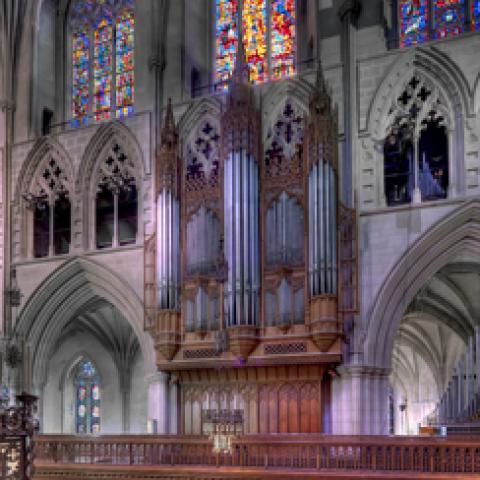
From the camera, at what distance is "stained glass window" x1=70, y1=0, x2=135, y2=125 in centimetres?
2644

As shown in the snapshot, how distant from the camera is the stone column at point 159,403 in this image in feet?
73.3

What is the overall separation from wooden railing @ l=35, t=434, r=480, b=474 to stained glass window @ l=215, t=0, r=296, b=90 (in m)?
10.0

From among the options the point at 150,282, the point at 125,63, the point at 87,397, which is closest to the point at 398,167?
the point at 150,282

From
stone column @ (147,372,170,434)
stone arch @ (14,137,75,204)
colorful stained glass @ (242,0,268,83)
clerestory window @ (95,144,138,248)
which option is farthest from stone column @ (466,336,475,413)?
stone arch @ (14,137,75,204)

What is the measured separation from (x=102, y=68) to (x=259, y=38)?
475 cm

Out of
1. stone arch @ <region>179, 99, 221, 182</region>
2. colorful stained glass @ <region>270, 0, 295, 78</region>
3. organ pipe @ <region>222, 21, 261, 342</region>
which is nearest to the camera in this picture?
organ pipe @ <region>222, 21, 261, 342</region>

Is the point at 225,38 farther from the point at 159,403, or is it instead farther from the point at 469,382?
the point at 469,382

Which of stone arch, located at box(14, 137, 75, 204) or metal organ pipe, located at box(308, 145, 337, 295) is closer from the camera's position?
metal organ pipe, located at box(308, 145, 337, 295)

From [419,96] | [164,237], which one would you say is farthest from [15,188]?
[419,96]

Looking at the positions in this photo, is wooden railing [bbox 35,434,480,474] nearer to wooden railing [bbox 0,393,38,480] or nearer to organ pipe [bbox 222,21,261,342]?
organ pipe [bbox 222,21,261,342]

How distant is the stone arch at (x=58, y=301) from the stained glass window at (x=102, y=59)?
14.8 feet

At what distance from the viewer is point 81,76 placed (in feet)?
89.7

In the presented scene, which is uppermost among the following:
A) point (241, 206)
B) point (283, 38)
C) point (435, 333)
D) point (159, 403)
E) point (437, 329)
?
point (283, 38)

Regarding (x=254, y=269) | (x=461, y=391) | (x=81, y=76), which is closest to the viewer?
(x=461, y=391)
